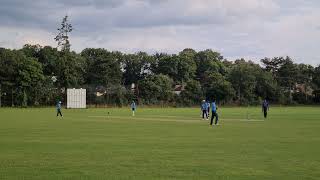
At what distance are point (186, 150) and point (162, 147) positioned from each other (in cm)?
150

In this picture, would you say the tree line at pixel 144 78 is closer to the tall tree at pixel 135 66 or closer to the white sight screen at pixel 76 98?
the tall tree at pixel 135 66

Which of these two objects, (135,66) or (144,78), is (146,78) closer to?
(144,78)

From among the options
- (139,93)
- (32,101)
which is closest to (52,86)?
(32,101)

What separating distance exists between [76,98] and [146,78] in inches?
1062

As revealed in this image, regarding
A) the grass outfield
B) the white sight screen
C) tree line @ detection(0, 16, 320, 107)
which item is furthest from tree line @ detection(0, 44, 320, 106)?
the grass outfield

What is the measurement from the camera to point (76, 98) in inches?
3836

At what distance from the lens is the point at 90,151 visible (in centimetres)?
1897

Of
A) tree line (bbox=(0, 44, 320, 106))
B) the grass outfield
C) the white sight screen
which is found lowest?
the grass outfield

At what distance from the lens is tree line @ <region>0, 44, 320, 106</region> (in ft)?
345

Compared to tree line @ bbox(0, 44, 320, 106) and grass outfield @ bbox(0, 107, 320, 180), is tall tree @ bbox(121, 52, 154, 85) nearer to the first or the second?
tree line @ bbox(0, 44, 320, 106)

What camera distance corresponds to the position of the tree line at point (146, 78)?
345ft

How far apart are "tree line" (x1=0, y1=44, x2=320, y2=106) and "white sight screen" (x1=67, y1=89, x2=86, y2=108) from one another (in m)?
9.95

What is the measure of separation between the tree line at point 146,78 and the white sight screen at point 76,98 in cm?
995

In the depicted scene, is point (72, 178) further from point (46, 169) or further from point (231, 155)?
point (231, 155)
